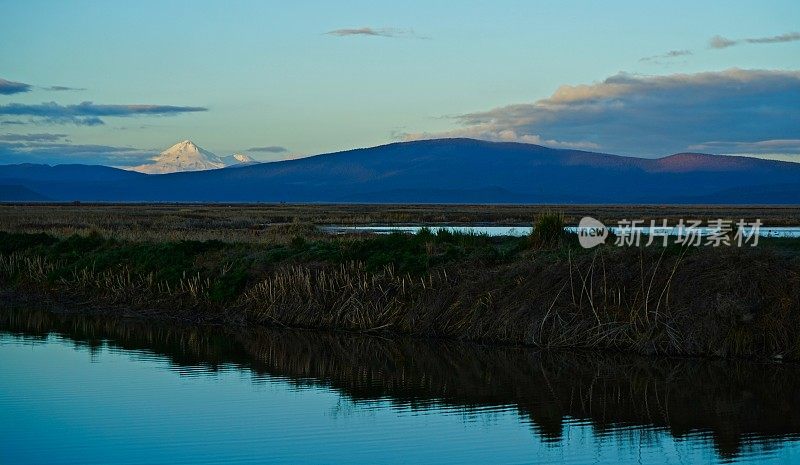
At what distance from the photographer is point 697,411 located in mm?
12781

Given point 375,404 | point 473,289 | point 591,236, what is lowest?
→ point 375,404

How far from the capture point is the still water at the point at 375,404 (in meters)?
10.8

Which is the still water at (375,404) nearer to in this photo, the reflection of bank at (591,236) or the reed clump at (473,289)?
the reed clump at (473,289)

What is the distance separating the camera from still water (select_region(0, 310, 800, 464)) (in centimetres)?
1077

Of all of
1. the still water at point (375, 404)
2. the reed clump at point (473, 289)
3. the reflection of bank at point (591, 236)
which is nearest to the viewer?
the still water at point (375, 404)

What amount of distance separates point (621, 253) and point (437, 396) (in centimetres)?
595

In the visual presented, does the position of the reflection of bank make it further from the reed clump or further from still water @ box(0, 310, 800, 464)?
still water @ box(0, 310, 800, 464)

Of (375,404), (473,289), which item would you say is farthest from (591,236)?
(375,404)

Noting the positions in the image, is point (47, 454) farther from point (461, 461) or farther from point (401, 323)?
point (401, 323)

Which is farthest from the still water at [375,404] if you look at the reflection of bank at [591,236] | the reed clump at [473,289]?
the reflection of bank at [591,236]

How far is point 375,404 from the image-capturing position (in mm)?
13297

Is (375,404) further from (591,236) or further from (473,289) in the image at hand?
(591,236)

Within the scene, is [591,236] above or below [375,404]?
above

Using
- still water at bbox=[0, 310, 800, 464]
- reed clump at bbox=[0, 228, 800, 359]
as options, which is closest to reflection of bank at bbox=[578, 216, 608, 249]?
reed clump at bbox=[0, 228, 800, 359]
